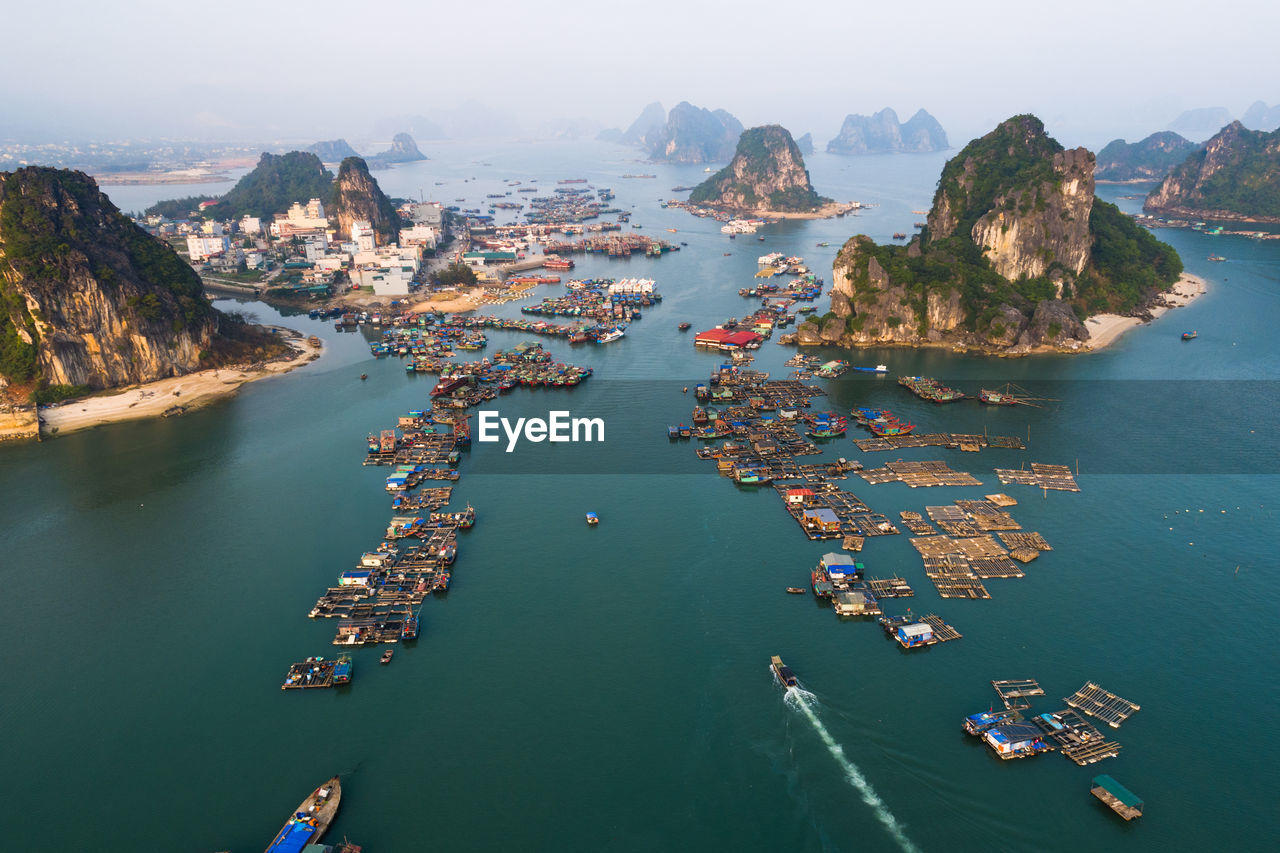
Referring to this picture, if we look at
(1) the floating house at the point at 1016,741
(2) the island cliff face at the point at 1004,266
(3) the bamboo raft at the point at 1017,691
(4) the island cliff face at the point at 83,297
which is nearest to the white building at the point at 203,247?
(4) the island cliff face at the point at 83,297

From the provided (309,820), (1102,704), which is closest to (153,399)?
(309,820)

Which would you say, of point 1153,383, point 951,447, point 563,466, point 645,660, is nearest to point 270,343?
point 563,466

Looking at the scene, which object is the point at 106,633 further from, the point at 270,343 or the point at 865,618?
the point at 270,343

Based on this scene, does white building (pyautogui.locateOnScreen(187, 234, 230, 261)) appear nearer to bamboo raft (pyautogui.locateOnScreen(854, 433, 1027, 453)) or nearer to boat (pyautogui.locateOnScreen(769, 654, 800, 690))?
bamboo raft (pyautogui.locateOnScreen(854, 433, 1027, 453))

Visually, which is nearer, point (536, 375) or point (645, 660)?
point (645, 660)

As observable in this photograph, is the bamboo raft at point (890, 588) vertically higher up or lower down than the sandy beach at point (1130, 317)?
lower down

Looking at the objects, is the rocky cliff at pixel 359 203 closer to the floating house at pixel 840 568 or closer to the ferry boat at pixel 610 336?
the ferry boat at pixel 610 336
